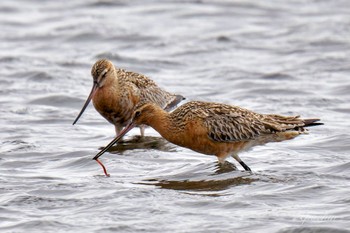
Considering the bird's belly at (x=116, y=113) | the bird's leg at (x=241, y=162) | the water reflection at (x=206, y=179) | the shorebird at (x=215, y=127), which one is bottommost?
the water reflection at (x=206, y=179)

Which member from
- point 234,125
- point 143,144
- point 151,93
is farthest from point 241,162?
point 151,93

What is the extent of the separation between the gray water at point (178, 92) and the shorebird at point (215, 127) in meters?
0.27

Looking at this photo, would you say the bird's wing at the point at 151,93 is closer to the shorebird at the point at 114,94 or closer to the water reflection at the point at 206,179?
the shorebird at the point at 114,94

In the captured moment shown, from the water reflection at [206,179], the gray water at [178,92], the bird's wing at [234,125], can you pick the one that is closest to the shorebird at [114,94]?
the gray water at [178,92]

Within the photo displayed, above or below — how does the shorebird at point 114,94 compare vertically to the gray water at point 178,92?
above

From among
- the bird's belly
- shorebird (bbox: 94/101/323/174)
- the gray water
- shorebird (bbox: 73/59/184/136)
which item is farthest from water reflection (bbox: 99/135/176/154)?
shorebird (bbox: 94/101/323/174)

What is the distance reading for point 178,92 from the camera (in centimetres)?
1497

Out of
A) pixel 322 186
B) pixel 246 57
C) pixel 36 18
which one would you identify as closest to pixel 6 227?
pixel 322 186

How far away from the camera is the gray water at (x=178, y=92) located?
29.6ft

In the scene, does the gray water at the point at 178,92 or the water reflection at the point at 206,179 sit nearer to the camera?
the gray water at the point at 178,92

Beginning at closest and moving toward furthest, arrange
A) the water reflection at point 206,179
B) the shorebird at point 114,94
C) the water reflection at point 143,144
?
the water reflection at point 206,179 < the water reflection at point 143,144 < the shorebird at point 114,94

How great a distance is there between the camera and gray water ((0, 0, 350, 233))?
355 inches

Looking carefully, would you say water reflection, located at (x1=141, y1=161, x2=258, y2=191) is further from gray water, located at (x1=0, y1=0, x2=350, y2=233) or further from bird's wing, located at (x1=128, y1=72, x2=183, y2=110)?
bird's wing, located at (x1=128, y1=72, x2=183, y2=110)

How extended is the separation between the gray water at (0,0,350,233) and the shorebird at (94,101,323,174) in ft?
0.90
